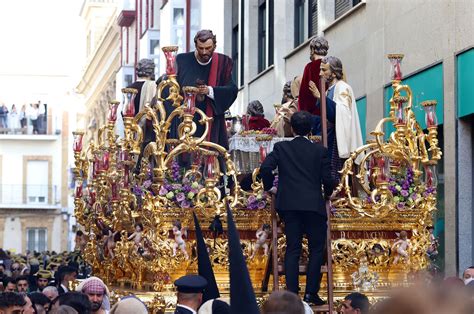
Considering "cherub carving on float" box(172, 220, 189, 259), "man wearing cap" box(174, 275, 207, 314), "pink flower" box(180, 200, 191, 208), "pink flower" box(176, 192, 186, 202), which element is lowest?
"man wearing cap" box(174, 275, 207, 314)

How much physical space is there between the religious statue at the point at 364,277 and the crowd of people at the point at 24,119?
5669 cm

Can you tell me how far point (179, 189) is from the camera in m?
10.3

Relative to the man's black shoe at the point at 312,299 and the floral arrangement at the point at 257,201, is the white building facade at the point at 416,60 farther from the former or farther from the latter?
the man's black shoe at the point at 312,299

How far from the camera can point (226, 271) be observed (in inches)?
404

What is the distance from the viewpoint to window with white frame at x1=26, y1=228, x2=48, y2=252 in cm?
6272

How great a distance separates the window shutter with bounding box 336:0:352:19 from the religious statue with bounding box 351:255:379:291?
9.74 metres

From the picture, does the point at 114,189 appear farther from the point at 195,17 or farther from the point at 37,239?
the point at 37,239

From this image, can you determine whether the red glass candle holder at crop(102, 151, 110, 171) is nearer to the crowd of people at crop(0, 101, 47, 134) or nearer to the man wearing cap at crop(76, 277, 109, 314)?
the man wearing cap at crop(76, 277, 109, 314)

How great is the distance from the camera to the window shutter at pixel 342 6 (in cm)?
1944

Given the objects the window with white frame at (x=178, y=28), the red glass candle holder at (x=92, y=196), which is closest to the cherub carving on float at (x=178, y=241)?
the red glass candle holder at (x=92, y=196)

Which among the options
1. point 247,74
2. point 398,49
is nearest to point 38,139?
point 247,74

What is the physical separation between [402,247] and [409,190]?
0.54 m

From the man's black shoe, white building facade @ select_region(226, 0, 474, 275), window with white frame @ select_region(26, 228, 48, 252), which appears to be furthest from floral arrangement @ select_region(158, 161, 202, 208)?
window with white frame @ select_region(26, 228, 48, 252)

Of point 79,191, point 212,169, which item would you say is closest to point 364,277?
point 212,169
